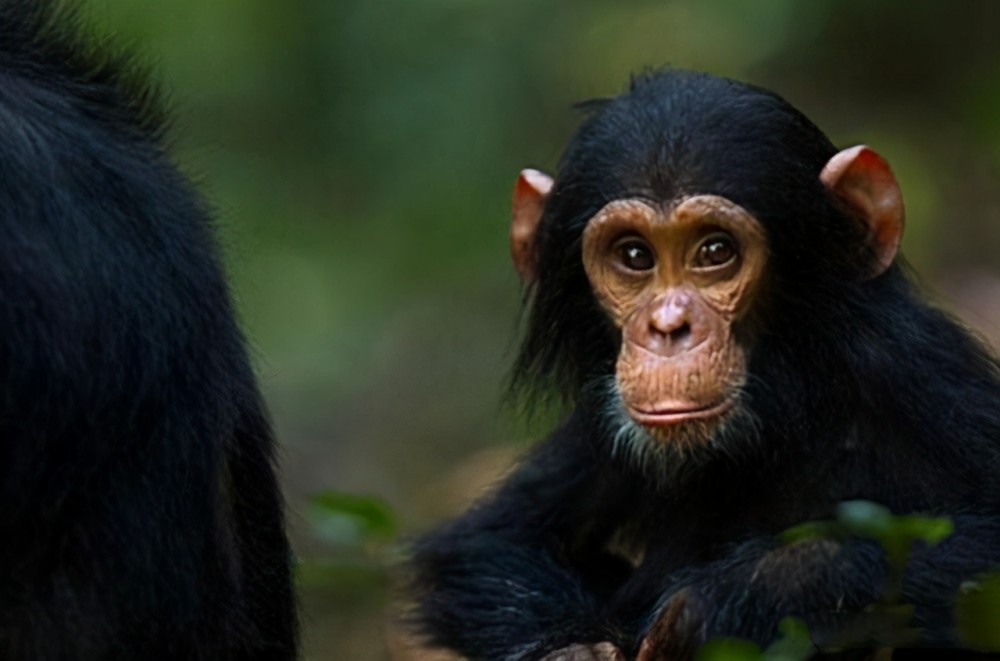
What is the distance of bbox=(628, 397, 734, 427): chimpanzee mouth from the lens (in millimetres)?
5582

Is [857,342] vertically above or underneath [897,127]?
underneath

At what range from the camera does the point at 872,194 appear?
5836mm

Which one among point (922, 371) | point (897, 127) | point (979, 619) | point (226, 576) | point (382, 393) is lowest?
point (979, 619)

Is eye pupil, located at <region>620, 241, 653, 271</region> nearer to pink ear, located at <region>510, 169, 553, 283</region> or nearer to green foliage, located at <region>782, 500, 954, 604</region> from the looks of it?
pink ear, located at <region>510, 169, 553, 283</region>

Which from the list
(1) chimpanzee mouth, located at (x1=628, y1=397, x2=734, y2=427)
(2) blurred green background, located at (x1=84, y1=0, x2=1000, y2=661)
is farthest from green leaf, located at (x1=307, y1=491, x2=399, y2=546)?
(2) blurred green background, located at (x1=84, y1=0, x2=1000, y2=661)

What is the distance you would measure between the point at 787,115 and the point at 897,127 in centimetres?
755

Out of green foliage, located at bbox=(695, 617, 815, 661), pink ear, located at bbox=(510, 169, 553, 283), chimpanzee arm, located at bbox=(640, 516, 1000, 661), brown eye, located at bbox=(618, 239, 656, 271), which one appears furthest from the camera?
pink ear, located at bbox=(510, 169, 553, 283)

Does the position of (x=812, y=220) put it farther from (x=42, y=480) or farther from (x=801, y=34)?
(x=801, y=34)

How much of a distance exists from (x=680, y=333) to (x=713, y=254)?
0.29m

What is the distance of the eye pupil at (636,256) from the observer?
5789 mm

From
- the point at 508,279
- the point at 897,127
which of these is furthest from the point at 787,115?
the point at 897,127

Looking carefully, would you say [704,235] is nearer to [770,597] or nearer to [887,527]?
[770,597]

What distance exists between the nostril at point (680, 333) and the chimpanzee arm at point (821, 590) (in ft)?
2.11

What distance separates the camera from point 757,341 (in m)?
5.75
